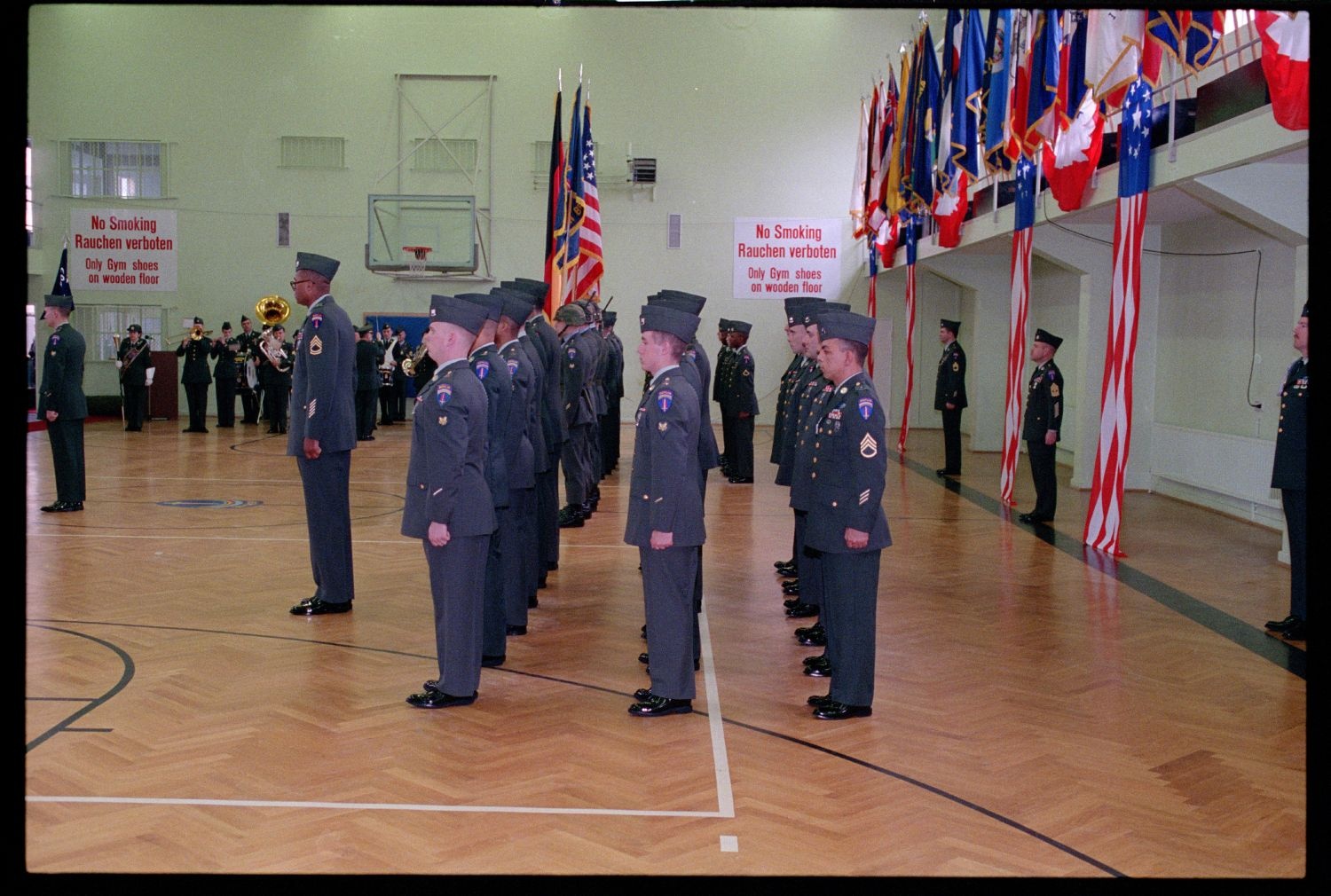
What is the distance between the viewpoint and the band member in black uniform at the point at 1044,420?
1088 centimetres

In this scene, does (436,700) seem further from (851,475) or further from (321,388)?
(321,388)

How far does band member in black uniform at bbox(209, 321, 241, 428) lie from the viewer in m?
20.6

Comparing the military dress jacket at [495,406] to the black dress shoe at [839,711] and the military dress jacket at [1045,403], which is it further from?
the military dress jacket at [1045,403]

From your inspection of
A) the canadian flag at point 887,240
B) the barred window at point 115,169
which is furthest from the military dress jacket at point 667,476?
the barred window at point 115,169

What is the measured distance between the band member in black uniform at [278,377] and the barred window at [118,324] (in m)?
3.57

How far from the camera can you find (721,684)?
5.95 metres

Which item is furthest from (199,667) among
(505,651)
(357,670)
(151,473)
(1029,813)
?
(151,473)

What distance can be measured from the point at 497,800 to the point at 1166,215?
1032cm

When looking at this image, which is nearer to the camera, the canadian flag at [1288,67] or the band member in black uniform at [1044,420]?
the canadian flag at [1288,67]

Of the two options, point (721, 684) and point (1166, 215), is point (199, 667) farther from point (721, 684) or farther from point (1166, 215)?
point (1166, 215)

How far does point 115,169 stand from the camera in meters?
22.4

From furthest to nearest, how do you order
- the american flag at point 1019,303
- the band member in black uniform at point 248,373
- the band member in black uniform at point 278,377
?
the band member in black uniform at point 248,373 → the band member in black uniform at point 278,377 → the american flag at point 1019,303

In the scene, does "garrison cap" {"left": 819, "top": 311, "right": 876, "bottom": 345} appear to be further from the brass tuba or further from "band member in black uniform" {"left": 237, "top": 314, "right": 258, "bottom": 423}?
the brass tuba

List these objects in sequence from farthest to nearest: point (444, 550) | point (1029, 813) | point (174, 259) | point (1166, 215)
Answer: point (174, 259) → point (1166, 215) → point (444, 550) → point (1029, 813)
